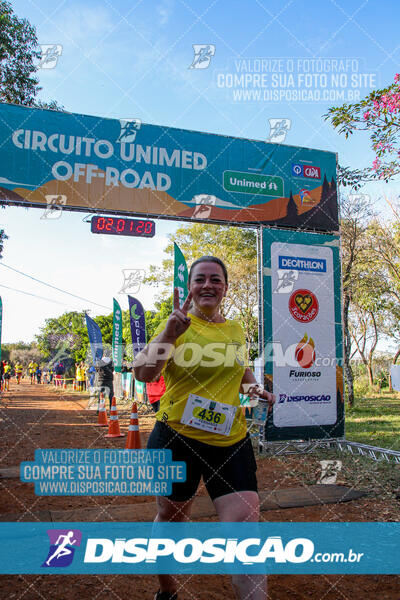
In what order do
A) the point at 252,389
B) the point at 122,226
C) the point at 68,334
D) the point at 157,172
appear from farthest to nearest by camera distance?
the point at 68,334
the point at 157,172
the point at 122,226
the point at 252,389

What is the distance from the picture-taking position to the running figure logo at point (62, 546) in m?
3.21

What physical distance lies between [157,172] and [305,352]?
12.8 ft

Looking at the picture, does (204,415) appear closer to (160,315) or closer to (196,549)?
(196,549)

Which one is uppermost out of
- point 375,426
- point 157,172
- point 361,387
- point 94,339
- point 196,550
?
point 157,172

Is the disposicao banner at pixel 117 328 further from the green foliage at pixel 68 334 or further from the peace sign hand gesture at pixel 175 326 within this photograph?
the green foliage at pixel 68 334

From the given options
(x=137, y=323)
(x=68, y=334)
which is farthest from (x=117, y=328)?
(x=68, y=334)

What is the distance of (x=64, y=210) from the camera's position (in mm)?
6938

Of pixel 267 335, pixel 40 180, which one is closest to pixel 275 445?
pixel 267 335

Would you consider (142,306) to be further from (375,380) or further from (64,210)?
(375,380)

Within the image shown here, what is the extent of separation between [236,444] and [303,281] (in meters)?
5.77

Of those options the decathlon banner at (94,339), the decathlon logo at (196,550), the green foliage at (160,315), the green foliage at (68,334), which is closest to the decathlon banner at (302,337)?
the decathlon logo at (196,550)

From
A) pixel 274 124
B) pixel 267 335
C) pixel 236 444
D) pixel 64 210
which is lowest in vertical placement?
pixel 236 444

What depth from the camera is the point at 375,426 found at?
9984mm

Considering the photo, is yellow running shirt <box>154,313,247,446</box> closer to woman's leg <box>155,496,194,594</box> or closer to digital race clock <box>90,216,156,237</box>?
woman's leg <box>155,496,194,594</box>
